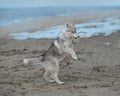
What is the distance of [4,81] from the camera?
34.4 ft

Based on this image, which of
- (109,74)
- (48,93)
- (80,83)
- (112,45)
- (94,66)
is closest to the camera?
(48,93)

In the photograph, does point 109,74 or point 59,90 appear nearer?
point 59,90

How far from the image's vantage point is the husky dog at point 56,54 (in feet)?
33.2

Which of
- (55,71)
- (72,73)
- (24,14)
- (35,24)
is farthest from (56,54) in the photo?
(24,14)

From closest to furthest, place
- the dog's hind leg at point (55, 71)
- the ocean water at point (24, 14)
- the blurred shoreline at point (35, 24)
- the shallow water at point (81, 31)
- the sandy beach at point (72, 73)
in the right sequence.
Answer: the sandy beach at point (72, 73) → the dog's hind leg at point (55, 71) → the shallow water at point (81, 31) → the blurred shoreline at point (35, 24) → the ocean water at point (24, 14)

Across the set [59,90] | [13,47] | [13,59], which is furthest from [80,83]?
[13,47]

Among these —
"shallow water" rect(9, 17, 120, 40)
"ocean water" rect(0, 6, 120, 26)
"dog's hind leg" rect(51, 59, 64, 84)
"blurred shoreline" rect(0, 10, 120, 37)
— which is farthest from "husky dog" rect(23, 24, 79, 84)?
"ocean water" rect(0, 6, 120, 26)

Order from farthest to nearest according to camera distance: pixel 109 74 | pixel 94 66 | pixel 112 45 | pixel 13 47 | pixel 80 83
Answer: pixel 13 47 → pixel 112 45 → pixel 94 66 → pixel 109 74 → pixel 80 83

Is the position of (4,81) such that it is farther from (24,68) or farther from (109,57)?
(109,57)

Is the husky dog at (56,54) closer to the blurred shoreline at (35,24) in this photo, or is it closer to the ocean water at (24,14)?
the blurred shoreline at (35,24)

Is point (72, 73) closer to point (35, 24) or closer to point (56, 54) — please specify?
point (56, 54)

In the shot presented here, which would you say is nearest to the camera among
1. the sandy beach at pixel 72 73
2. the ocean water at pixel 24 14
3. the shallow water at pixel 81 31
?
the sandy beach at pixel 72 73

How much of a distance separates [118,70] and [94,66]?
0.95 meters

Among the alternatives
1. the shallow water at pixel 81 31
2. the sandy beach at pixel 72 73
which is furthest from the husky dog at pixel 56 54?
the shallow water at pixel 81 31
